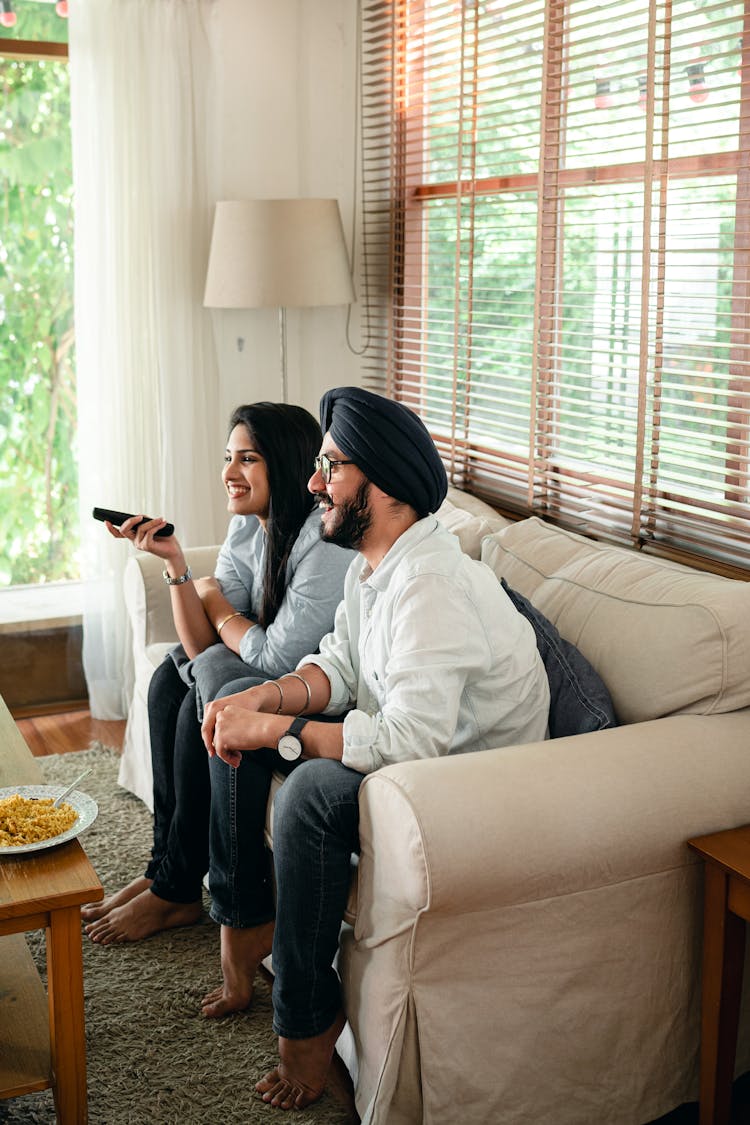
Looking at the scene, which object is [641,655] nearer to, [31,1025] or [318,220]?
[31,1025]

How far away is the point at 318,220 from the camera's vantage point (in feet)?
11.7

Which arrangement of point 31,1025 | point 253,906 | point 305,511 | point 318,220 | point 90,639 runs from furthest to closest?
point 90,639
point 318,220
point 305,511
point 253,906
point 31,1025

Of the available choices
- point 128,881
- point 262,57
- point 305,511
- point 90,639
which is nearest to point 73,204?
point 262,57

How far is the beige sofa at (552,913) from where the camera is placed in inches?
67.7

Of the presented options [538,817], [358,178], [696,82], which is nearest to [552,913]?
[538,817]

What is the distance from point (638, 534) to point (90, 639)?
1970 millimetres

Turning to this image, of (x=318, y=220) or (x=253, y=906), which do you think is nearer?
(x=253, y=906)

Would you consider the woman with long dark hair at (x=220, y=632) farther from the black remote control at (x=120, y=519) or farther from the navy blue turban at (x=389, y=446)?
the navy blue turban at (x=389, y=446)

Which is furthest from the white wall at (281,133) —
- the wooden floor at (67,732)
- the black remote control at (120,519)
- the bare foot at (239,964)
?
the bare foot at (239,964)

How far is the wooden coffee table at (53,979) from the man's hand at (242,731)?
293mm

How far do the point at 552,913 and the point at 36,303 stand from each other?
296 centimetres

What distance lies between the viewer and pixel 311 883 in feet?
6.08

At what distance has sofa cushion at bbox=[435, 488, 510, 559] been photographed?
2742 mm

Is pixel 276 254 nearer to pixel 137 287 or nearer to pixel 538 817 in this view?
pixel 137 287
